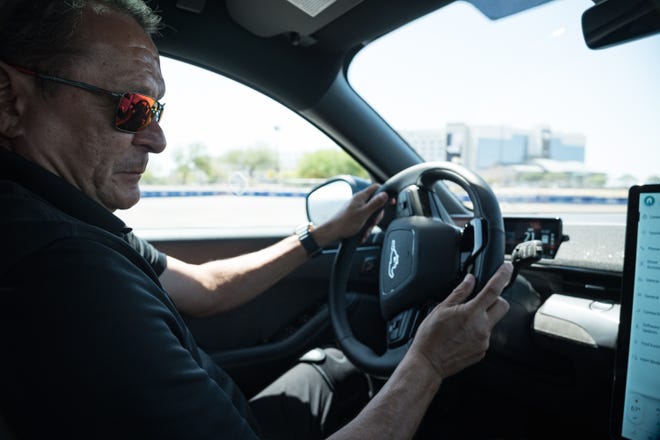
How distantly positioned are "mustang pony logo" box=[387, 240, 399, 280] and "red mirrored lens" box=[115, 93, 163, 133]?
0.90 metres

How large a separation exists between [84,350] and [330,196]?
1563 mm

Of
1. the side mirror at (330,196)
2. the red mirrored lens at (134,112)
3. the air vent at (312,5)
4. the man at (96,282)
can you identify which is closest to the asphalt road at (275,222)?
the side mirror at (330,196)

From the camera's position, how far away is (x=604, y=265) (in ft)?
6.01

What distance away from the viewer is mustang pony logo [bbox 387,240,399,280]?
1.74 metres

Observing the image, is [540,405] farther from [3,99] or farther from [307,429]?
[3,99]

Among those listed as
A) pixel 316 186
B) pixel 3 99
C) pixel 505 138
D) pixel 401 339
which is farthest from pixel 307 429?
pixel 505 138

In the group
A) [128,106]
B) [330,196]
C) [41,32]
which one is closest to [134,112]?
[128,106]

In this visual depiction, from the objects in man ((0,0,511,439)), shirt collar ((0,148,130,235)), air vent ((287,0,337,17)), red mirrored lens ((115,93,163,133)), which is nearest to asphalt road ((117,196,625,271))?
man ((0,0,511,439))

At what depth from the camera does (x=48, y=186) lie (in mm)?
1058

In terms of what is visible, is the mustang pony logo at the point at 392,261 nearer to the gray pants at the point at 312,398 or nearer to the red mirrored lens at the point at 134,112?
the gray pants at the point at 312,398

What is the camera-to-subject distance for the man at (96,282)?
0.82m

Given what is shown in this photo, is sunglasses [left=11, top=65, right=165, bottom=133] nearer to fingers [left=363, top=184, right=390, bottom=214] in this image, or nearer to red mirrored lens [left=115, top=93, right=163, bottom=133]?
red mirrored lens [left=115, top=93, right=163, bottom=133]

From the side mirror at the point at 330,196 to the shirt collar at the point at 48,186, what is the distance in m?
1.11

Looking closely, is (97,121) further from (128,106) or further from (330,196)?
(330,196)
